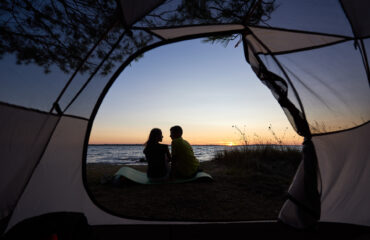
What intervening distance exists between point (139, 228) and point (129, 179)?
173cm

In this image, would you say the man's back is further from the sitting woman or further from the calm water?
the calm water

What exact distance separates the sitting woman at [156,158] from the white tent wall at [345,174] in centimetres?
255

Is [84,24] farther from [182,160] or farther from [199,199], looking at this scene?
[182,160]

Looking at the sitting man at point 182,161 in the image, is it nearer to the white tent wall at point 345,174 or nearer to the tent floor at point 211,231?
the tent floor at point 211,231

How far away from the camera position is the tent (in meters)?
1.52

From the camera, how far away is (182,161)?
3936mm

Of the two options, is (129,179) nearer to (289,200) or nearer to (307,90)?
(289,200)

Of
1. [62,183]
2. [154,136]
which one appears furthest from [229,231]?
[154,136]

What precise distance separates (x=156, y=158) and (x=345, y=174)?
279 centimetres

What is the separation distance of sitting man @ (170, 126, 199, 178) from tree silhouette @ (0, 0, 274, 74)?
2220mm

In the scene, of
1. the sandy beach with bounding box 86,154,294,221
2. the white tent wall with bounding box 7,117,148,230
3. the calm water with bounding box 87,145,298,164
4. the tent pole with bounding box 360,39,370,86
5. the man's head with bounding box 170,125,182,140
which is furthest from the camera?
the calm water with bounding box 87,145,298,164

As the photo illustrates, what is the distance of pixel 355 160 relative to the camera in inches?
73.7

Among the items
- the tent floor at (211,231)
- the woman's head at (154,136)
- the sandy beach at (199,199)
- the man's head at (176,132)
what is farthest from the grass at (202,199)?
the man's head at (176,132)

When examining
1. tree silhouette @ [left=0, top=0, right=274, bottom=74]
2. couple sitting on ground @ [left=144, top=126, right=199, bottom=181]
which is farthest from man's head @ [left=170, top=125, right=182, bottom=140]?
tree silhouette @ [left=0, top=0, right=274, bottom=74]
